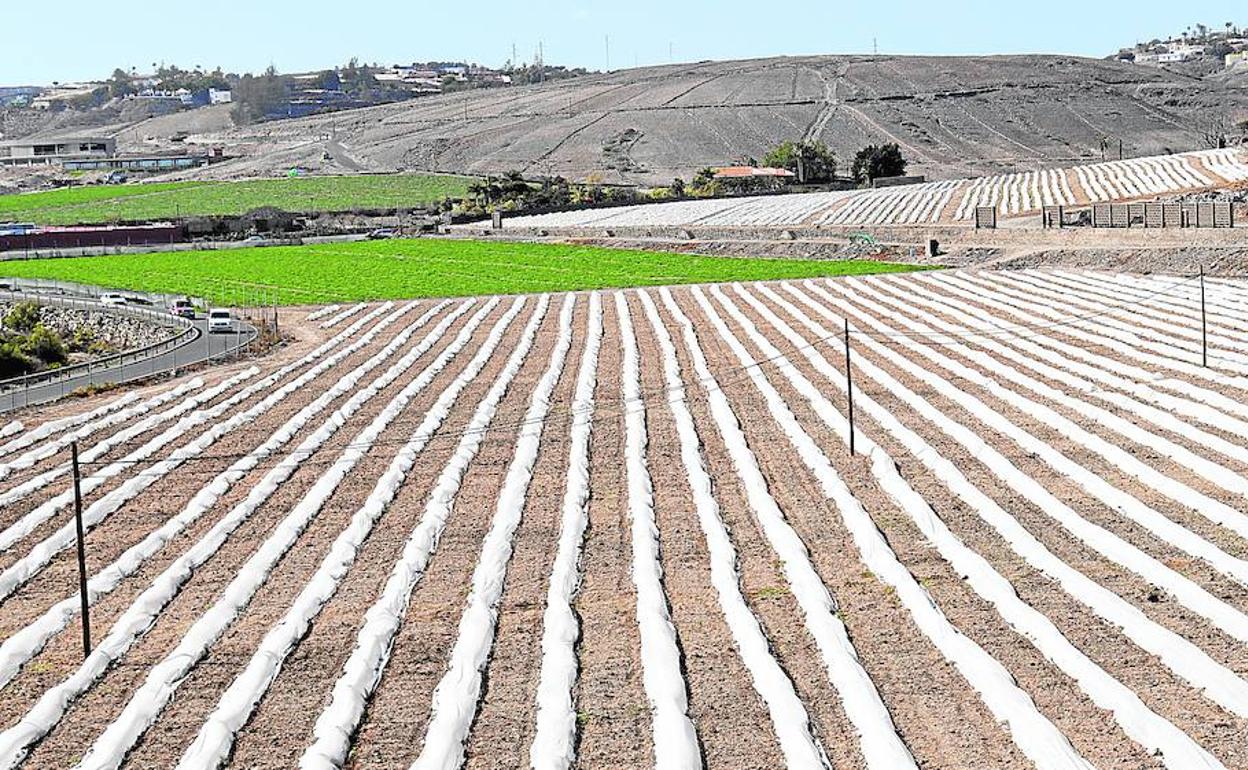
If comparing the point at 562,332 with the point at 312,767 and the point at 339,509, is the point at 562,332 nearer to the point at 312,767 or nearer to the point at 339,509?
the point at 339,509

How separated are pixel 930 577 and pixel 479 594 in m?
3.78

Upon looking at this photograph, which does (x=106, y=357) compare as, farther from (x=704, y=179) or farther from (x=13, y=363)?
(x=704, y=179)

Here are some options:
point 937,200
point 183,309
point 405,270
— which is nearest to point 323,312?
point 183,309

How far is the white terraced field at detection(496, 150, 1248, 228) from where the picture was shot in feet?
233

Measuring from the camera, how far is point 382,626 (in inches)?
524

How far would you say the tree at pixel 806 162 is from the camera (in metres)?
112

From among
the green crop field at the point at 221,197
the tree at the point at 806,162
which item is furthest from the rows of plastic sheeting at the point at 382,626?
the tree at the point at 806,162

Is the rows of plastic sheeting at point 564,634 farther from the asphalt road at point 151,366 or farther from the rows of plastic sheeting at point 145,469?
the asphalt road at point 151,366

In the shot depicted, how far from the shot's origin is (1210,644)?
1204 centimetres

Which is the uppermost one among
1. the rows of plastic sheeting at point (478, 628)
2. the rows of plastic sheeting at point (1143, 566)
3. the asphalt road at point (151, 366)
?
the asphalt road at point (151, 366)

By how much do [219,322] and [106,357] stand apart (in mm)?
8774

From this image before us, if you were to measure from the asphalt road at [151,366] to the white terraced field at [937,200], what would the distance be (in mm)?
32242

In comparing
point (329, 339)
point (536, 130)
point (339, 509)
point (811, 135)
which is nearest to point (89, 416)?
point (339, 509)

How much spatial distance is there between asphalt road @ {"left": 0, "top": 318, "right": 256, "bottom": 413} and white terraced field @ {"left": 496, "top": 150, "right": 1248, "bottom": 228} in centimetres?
3224
